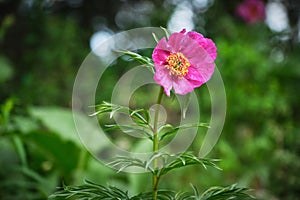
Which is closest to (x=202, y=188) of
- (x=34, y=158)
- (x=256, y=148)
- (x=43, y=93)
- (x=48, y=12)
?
(x=256, y=148)

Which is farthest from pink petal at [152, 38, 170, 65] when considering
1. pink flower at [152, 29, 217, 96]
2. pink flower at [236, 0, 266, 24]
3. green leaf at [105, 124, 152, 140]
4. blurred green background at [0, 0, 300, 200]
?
pink flower at [236, 0, 266, 24]

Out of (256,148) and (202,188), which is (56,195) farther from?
(256,148)

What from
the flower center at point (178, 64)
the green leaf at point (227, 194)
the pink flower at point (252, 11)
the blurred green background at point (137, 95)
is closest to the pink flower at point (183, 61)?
the flower center at point (178, 64)

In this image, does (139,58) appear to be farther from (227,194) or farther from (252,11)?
(252,11)

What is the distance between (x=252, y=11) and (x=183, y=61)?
97.9 inches

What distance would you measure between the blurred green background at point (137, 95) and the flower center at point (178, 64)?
715 mm

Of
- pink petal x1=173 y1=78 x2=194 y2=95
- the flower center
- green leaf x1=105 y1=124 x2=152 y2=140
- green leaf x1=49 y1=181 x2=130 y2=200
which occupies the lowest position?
green leaf x1=49 y1=181 x2=130 y2=200

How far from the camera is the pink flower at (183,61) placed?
72 centimetres

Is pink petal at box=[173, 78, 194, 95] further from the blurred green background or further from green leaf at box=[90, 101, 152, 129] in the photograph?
the blurred green background

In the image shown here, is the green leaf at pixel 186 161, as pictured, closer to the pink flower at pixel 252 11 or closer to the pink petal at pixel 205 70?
the pink petal at pixel 205 70

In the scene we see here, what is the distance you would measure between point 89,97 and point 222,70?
82 centimetres

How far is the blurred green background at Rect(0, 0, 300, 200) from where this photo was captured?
1.70 m

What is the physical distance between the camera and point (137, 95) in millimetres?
2652

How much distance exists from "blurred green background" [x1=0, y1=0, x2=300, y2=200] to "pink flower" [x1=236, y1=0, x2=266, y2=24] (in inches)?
2.1
